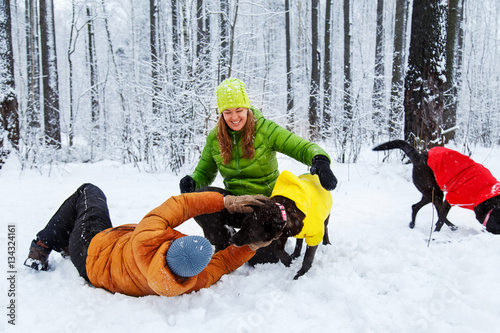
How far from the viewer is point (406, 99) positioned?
16.6ft

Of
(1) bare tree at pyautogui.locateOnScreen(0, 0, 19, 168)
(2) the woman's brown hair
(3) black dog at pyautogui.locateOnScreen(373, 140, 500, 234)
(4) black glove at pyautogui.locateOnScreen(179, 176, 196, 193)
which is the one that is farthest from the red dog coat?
(1) bare tree at pyautogui.locateOnScreen(0, 0, 19, 168)

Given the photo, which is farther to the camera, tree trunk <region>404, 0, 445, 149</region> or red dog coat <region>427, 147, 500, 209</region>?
tree trunk <region>404, 0, 445, 149</region>

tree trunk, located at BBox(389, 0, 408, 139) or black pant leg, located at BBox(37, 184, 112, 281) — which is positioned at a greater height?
tree trunk, located at BBox(389, 0, 408, 139)

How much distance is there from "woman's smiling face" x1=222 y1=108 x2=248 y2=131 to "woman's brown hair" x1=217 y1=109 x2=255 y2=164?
41 millimetres

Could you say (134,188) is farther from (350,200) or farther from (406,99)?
(406,99)

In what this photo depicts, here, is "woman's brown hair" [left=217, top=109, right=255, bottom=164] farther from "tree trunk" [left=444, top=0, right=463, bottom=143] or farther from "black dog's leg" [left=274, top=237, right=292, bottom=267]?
"tree trunk" [left=444, top=0, right=463, bottom=143]

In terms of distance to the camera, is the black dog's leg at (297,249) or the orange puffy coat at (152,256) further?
the black dog's leg at (297,249)

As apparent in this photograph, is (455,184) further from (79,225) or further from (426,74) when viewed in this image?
(79,225)

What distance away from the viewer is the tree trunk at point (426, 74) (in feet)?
15.4

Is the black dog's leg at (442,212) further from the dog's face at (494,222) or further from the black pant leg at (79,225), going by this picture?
the black pant leg at (79,225)

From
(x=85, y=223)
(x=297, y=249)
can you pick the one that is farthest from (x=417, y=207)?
(x=85, y=223)

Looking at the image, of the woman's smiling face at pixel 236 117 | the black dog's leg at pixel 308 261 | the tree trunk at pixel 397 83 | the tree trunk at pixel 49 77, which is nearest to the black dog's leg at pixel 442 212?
the black dog's leg at pixel 308 261

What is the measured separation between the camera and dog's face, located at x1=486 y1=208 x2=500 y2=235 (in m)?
2.52

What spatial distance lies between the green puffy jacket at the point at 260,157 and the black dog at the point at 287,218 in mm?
319
